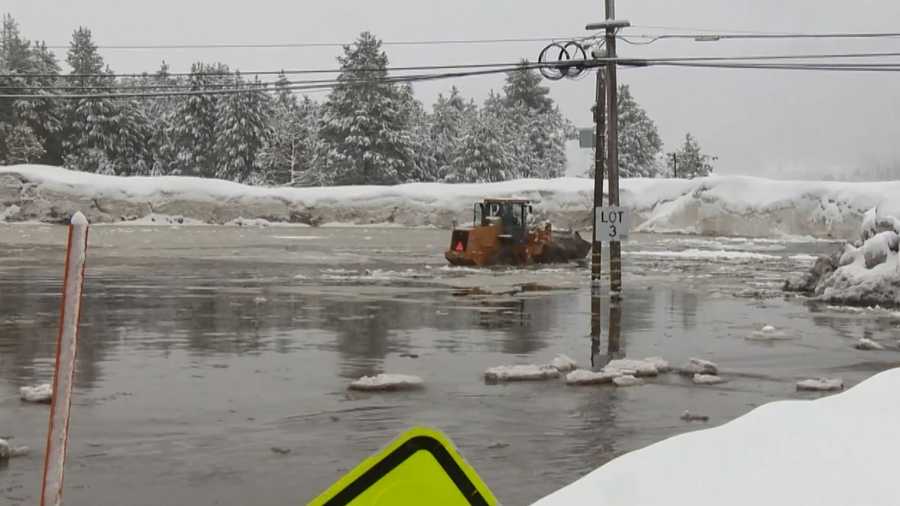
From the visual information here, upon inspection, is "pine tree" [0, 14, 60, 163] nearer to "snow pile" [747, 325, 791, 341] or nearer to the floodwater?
the floodwater

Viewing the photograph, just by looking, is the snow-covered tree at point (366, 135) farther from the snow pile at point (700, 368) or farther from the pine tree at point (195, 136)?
the snow pile at point (700, 368)

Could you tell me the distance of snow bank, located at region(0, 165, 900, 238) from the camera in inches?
2542

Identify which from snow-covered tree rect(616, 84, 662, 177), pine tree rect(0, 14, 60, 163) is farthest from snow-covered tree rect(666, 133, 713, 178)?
pine tree rect(0, 14, 60, 163)

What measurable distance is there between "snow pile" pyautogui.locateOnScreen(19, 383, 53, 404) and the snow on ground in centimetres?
690

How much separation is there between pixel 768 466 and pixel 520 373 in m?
7.39

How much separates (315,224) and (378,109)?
66.3 feet

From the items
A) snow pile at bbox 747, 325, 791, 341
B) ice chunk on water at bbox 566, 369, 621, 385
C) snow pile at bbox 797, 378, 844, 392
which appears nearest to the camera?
snow pile at bbox 797, 378, 844, 392

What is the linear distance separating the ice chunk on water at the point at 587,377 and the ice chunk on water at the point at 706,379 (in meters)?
0.97

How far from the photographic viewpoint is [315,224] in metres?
69.1

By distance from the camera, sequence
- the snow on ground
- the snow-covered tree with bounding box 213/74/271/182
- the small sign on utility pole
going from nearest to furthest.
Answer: the snow on ground
the small sign on utility pole
the snow-covered tree with bounding box 213/74/271/182

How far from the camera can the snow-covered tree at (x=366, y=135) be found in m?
86.4

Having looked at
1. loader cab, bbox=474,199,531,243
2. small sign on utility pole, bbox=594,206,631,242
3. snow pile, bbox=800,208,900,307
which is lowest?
snow pile, bbox=800,208,900,307

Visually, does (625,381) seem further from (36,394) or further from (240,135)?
(240,135)

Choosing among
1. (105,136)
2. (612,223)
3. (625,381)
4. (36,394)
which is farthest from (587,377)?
(105,136)
